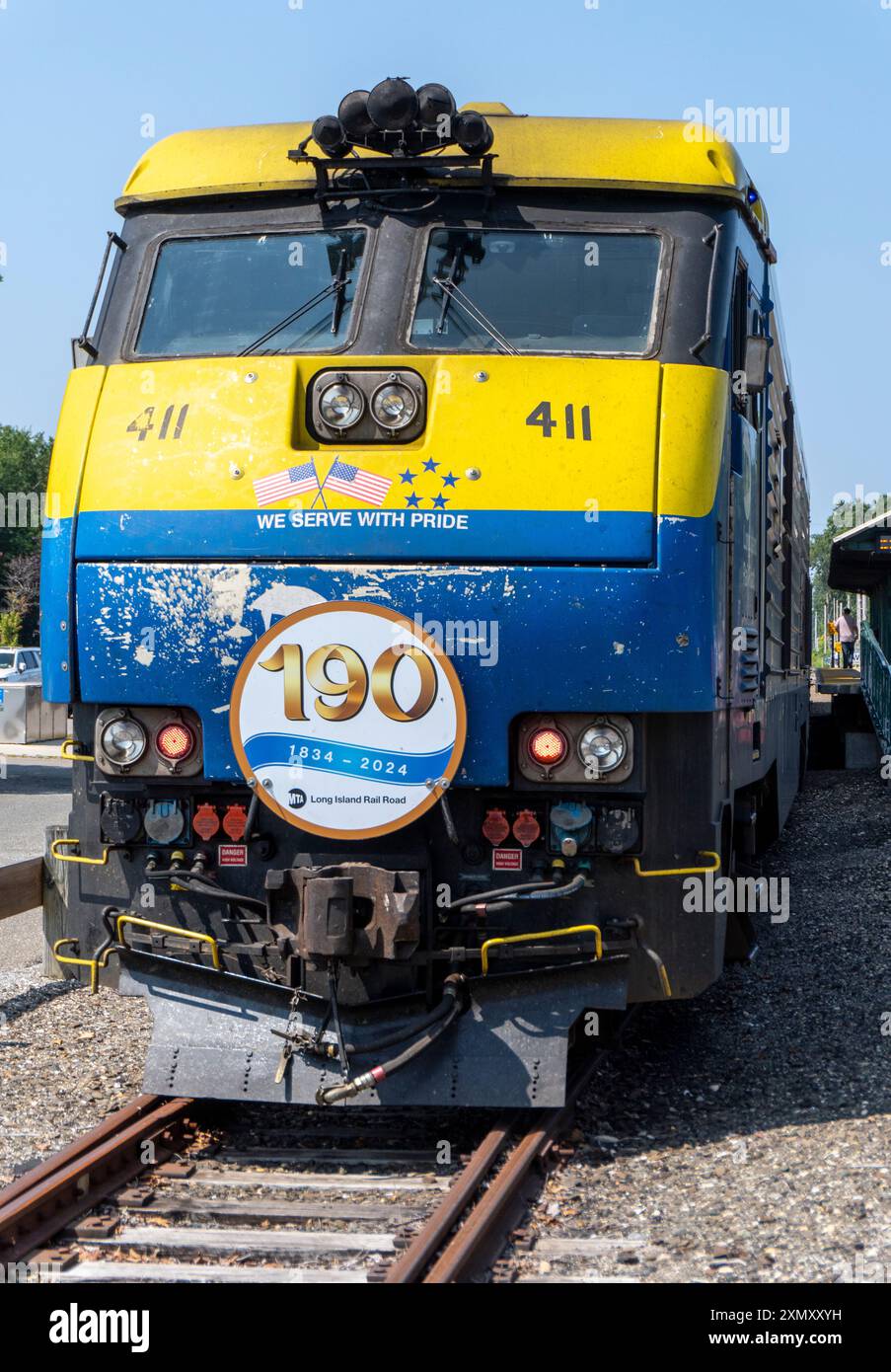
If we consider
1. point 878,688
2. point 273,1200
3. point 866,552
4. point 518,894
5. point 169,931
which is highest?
point 866,552

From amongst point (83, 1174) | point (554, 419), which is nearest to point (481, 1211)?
point (83, 1174)

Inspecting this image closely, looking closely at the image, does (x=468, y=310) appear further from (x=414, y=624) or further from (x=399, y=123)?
(x=414, y=624)

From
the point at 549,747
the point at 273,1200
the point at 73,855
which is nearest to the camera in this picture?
the point at 273,1200

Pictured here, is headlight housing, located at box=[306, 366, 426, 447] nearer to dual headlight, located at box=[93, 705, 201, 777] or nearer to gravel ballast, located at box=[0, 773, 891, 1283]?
dual headlight, located at box=[93, 705, 201, 777]

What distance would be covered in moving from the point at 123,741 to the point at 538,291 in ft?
8.01

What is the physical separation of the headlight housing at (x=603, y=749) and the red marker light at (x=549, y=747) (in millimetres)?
82

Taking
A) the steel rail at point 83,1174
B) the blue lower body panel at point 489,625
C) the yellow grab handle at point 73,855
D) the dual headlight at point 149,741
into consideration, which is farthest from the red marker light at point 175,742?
the steel rail at point 83,1174

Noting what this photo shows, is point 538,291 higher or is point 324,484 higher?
point 538,291

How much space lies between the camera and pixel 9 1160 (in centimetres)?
558

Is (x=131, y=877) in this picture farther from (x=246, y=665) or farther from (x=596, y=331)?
(x=596, y=331)

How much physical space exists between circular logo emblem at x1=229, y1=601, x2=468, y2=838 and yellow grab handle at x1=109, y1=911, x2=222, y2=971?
1.88 ft

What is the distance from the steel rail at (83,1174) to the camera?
4.71 m

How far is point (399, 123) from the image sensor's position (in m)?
6.12

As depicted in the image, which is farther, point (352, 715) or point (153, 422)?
point (153, 422)
